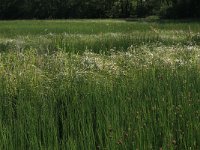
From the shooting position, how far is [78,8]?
77.2 metres

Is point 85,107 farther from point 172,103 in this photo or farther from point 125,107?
point 172,103

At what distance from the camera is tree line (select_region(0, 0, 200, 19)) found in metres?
75.2

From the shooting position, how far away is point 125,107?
5539 mm

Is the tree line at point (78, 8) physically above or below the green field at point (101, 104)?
below

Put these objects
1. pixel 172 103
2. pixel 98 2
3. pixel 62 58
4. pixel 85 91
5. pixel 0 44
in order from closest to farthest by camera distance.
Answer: pixel 172 103
pixel 85 91
pixel 62 58
pixel 0 44
pixel 98 2

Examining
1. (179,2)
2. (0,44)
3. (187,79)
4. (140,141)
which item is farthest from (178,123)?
(179,2)

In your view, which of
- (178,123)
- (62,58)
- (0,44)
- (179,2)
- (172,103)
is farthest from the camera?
(179,2)

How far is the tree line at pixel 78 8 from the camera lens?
247 ft

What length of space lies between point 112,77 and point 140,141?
3.09 meters

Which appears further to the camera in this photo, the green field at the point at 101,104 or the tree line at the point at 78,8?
the tree line at the point at 78,8

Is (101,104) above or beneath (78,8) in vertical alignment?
above

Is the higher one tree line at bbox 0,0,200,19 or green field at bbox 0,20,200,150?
green field at bbox 0,20,200,150

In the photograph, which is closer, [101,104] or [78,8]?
[101,104]

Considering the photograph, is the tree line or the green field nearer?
the green field
